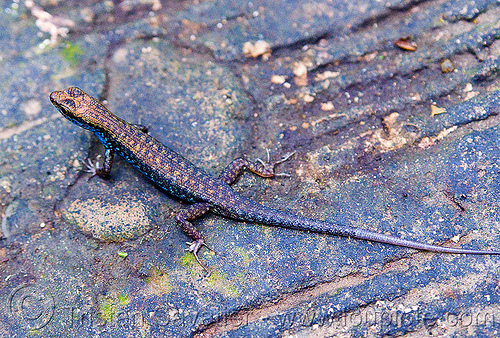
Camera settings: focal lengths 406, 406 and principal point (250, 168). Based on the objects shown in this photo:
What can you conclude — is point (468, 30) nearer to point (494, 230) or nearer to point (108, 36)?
point (494, 230)

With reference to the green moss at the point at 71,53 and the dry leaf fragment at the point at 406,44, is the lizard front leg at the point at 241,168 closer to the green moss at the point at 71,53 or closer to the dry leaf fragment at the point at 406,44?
the dry leaf fragment at the point at 406,44

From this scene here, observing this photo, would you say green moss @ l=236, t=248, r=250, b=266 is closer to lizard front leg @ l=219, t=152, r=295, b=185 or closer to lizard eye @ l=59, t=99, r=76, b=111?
lizard front leg @ l=219, t=152, r=295, b=185

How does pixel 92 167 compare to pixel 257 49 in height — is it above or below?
below

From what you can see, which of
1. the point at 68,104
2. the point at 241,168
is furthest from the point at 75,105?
the point at 241,168

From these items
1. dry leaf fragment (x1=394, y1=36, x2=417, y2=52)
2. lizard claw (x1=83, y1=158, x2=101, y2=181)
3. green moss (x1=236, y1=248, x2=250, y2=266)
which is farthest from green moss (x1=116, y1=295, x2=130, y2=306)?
dry leaf fragment (x1=394, y1=36, x2=417, y2=52)

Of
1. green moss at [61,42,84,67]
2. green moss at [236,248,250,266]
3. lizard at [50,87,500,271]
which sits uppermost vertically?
green moss at [61,42,84,67]

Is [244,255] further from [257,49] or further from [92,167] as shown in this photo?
[257,49]
